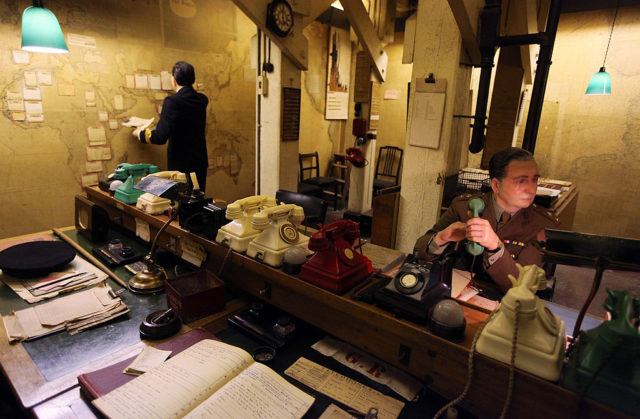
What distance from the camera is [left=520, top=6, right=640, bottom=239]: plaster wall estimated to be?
4.70 metres

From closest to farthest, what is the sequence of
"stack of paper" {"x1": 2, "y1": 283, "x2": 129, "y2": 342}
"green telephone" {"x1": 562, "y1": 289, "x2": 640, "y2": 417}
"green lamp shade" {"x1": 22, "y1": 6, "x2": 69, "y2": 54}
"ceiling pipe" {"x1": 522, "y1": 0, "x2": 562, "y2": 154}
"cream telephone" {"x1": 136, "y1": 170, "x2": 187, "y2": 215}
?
"green telephone" {"x1": 562, "y1": 289, "x2": 640, "y2": 417}
"stack of paper" {"x1": 2, "y1": 283, "x2": 129, "y2": 342}
"cream telephone" {"x1": 136, "y1": 170, "x2": 187, "y2": 215}
"green lamp shade" {"x1": 22, "y1": 6, "x2": 69, "y2": 54}
"ceiling pipe" {"x1": 522, "y1": 0, "x2": 562, "y2": 154}

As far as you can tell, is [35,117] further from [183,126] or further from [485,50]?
[485,50]

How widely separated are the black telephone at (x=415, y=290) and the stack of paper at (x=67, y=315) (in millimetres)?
1066

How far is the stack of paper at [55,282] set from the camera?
158 centimetres

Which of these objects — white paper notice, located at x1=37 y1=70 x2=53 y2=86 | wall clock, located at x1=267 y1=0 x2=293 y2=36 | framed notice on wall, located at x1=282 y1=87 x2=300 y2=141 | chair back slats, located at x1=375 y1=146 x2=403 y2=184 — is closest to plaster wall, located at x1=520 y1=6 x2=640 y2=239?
chair back slats, located at x1=375 y1=146 x2=403 y2=184

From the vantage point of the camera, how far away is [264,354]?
1.25m

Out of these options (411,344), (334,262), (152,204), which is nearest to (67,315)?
(152,204)

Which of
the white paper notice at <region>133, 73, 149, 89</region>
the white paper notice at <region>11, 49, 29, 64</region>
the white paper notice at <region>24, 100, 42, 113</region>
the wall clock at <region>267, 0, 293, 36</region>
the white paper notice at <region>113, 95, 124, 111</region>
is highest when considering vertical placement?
the wall clock at <region>267, 0, 293, 36</region>

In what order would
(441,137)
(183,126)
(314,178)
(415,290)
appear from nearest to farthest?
1. (415,290)
2. (441,137)
3. (183,126)
4. (314,178)

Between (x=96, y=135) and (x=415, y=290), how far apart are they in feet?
12.5

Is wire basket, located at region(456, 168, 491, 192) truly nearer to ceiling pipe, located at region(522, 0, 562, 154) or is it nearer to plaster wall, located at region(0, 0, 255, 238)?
ceiling pipe, located at region(522, 0, 562, 154)

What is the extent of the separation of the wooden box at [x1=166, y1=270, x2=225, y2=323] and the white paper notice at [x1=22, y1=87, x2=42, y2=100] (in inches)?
114

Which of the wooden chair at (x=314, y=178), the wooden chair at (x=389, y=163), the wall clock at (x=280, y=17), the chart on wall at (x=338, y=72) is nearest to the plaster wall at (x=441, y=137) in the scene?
the wall clock at (x=280, y=17)

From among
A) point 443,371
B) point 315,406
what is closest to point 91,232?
point 315,406
